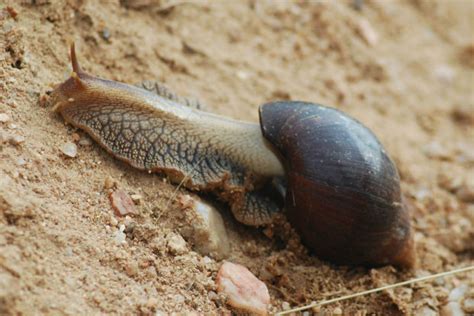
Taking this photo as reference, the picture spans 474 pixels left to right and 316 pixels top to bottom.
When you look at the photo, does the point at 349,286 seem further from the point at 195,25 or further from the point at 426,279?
the point at 195,25

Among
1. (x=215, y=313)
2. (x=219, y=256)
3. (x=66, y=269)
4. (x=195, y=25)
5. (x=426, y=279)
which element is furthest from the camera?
(x=195, y=25)

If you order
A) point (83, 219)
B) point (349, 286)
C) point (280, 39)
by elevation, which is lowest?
point (349, 286)

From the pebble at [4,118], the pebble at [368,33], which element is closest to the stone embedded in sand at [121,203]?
the pebble at [4,118]

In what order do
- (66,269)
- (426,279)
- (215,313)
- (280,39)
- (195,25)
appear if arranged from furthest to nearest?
(280,39)
(195,25)
(426,279)
(215,313)
(66,269)

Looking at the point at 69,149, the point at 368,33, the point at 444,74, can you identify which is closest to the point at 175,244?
the point at 69,149

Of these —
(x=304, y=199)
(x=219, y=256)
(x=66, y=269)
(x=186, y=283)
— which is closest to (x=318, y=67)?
(x=304, y=199)

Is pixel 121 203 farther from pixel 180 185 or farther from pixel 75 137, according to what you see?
pixel 75 137

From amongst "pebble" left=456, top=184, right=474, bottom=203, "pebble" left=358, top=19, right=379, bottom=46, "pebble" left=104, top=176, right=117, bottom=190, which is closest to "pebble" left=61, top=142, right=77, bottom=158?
"pebble" left=104, top=176, right=117, bottom=190
